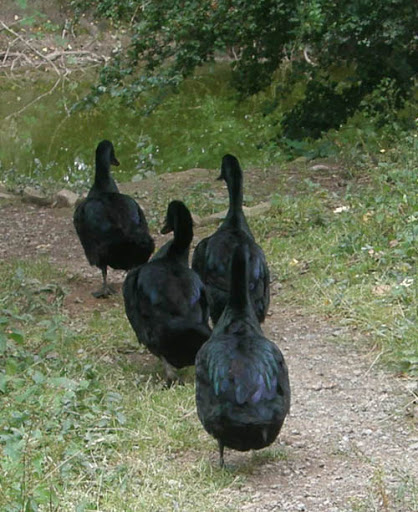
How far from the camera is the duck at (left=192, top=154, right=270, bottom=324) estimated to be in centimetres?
720

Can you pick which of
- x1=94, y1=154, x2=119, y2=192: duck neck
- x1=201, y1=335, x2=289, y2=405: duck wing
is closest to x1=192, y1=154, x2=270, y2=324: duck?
x1=201, y1=335, x2=289, y2=405: duck wing

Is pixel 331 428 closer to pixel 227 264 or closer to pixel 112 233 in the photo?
pixel 227 264

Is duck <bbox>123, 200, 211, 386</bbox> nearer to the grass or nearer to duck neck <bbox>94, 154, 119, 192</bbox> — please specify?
the grass

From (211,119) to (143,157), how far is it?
4783mm

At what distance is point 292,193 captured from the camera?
38.7 ft

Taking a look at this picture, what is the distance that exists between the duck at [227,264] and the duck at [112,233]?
Result: 1.08 metres

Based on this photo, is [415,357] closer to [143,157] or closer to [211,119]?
[143,157]

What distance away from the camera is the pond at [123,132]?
1559 cm

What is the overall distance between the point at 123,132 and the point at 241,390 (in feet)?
48.6

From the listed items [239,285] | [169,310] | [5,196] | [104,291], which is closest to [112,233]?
[104,291]

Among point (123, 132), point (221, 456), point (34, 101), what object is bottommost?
point (123, 132)

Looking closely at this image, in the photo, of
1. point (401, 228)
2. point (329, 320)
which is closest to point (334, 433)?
point (329, 320)

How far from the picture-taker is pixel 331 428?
19.7 ft

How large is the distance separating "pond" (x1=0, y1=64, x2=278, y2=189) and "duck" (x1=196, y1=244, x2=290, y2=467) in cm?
805
